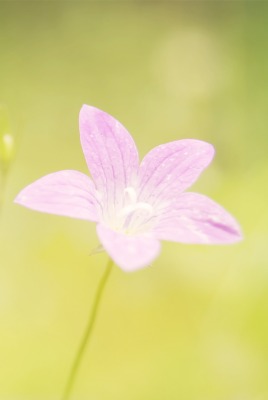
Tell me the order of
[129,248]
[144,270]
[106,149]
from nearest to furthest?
[129,248]
[106,149]
[144,270]

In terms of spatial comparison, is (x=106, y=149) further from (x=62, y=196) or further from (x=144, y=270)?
(x=144, y=270)

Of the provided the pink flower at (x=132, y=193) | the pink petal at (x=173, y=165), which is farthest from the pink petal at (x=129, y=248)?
the pink petal at (x=173, y=165)

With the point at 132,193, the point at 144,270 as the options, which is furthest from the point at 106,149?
the point at 144,270

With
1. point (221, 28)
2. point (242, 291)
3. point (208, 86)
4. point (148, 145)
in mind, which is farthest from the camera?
point (221, 28)

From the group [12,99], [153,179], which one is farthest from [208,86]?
[153,179]

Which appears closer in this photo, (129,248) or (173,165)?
(129,248)

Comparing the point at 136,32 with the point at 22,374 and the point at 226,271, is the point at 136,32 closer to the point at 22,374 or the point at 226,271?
the point at 226,271

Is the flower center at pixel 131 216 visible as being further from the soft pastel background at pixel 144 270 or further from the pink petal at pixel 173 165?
the soft pastel background at pixel 144 270
